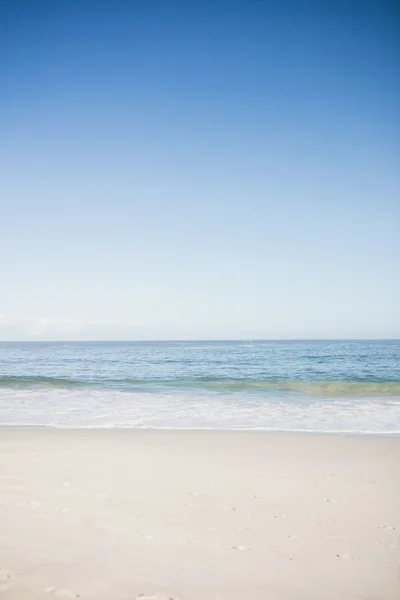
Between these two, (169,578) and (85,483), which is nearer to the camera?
(169,578)

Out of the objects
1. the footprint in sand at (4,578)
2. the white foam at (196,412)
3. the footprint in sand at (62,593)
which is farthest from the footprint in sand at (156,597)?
the white foam at (196,412)

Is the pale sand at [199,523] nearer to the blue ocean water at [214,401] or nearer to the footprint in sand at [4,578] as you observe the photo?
the footprint in sand at [4,578]

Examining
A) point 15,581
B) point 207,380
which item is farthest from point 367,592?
point 207,380

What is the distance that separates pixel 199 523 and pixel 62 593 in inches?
73.1

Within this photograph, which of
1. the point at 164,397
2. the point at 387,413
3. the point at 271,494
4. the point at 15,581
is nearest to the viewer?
the point at 15,581

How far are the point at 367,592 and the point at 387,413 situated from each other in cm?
1099

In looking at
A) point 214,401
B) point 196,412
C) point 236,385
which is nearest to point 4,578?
point 196,412

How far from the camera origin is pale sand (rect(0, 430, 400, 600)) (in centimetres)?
363

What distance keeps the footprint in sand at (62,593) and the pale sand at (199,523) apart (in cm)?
1

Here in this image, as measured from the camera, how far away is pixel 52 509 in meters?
5.17

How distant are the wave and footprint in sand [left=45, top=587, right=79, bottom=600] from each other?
1610 centimetres

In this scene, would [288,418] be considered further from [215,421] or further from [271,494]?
[271,494]

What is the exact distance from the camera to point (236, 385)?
2153 cm

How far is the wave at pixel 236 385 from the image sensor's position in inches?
773
